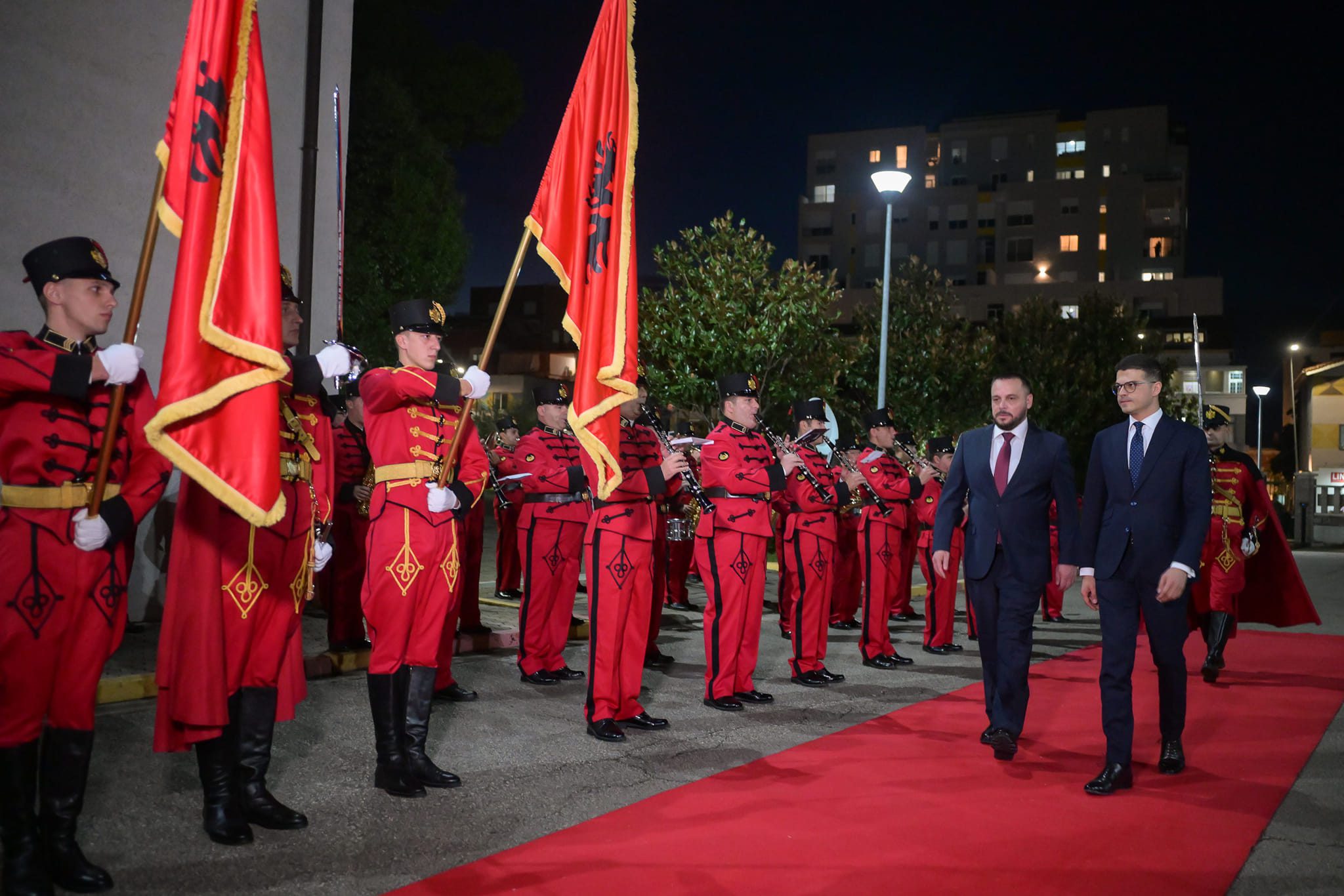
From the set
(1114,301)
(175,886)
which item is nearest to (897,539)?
(175,886)

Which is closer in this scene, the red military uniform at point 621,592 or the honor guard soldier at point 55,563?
the honor guard soldier at point 55,563

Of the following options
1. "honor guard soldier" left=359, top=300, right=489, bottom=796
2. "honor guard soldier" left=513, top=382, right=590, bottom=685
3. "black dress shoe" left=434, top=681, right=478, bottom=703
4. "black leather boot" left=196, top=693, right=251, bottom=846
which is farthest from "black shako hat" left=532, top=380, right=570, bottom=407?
"black leather boot" left=196, top=693, right=251, bottom=846

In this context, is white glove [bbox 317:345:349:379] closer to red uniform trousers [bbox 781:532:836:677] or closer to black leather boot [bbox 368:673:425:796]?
black leather boot [bbox 368:673:425:796]

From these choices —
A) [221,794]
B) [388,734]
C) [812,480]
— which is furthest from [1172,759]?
[221,794]

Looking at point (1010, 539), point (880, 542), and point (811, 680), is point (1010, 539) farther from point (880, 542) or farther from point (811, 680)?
point (880, 542)

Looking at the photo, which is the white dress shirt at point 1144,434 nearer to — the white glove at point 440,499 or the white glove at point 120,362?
the white glove at point 440,499

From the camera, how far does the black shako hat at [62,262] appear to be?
406 centimetres

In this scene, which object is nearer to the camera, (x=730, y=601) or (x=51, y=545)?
(x=51, y=545)

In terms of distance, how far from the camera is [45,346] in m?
4.03

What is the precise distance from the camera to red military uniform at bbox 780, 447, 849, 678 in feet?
27.7

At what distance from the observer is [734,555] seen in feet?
24.4

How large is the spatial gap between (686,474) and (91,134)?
596 cm

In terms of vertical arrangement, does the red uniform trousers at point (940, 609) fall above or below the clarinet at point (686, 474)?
below

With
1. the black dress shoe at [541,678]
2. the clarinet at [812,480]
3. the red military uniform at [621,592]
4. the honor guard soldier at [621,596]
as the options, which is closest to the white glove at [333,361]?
the honor guard soldier at [621,596]
